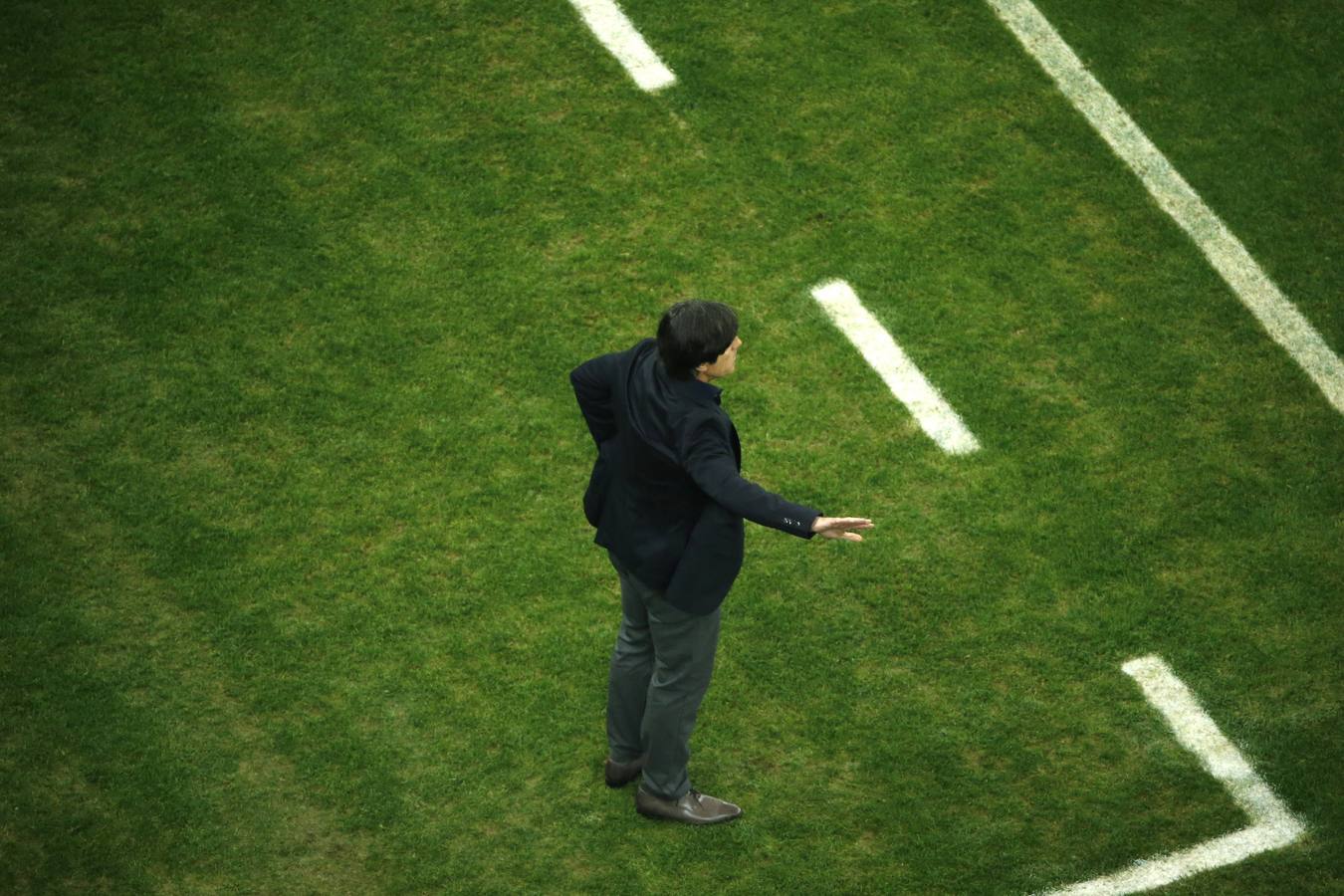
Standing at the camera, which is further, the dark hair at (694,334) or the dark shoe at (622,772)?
the dark shoe at (622,772)

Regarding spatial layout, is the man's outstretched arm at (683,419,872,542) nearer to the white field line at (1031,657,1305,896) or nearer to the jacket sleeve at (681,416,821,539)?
the jacket sleeve at (681,416,821,539)

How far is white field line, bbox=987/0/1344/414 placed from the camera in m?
6.52

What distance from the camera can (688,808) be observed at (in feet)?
16.9

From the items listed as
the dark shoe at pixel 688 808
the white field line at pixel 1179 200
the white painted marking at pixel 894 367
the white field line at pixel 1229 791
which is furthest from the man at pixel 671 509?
the white field line at pixel 1179 200

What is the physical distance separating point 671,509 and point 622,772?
132cm

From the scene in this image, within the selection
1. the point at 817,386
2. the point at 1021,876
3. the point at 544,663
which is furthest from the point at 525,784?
the point at 817,386

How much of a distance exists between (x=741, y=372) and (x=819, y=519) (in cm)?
233

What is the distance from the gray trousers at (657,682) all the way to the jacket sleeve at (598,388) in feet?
1.56

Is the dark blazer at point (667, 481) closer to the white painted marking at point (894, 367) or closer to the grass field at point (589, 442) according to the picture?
the grass field at point (589, 442)

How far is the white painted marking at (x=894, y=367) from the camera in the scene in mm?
6180

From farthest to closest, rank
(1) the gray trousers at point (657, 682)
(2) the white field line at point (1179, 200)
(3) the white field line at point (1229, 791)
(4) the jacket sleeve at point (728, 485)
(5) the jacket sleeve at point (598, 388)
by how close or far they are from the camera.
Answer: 1. (2) the white field line at point (1179, 200)
2. (3) the white field line at point (1229, 791)
3. (1) the gray trousers at point (657, 682)
4. (5) the jacket sleeve at point (598, 388)
5. (4) the jacket sleeve at point (728, 485)

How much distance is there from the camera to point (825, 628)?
5648 mm

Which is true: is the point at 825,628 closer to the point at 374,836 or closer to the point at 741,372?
the point at 741,372

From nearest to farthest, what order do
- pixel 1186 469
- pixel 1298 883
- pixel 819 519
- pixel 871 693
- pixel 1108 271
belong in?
pixel 819 519 → pixel 1298 883 → pixel 871 693 → pixel 1186 469 → pixel 1108 271
